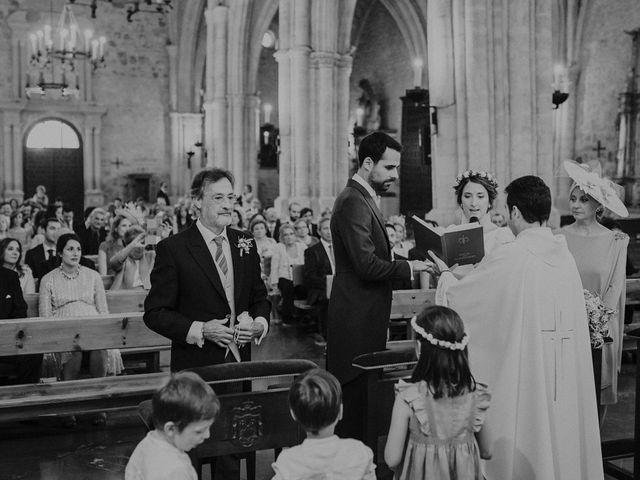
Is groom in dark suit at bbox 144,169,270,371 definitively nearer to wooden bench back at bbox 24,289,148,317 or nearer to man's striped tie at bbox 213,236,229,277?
man's striped tie at bbox 213,236,229,277

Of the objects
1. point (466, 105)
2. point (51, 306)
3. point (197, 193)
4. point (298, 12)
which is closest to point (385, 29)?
point (298, 12)

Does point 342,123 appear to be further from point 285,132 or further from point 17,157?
point 17,157

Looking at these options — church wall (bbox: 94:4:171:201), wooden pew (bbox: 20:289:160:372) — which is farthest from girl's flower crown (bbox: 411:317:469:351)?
church wall (bbox: 94:4:171:201)

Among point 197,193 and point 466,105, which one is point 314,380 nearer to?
point 197,193

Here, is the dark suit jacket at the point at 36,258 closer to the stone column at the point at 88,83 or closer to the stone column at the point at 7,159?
the stone column at the point at 7,159

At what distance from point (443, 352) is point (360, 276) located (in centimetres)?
94

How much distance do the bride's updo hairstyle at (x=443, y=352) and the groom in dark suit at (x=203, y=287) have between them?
1.03m

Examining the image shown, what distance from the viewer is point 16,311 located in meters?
6.11

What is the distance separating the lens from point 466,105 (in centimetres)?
1058

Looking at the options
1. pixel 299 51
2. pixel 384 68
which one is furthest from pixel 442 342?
pixel 384 68

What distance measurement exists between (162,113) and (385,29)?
8.96m

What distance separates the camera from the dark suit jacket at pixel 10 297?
19.8ft

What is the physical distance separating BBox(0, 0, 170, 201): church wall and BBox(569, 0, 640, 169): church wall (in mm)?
14922

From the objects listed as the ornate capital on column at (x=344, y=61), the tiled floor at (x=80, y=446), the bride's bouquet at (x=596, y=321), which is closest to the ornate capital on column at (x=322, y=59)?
the ornate capital on column at (x=344, y=61)
